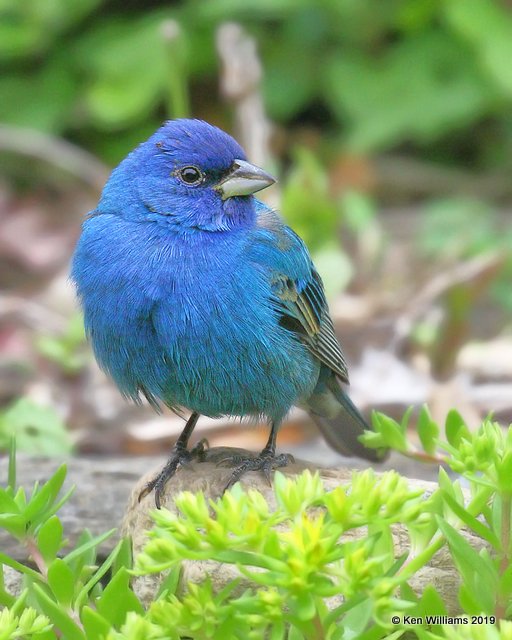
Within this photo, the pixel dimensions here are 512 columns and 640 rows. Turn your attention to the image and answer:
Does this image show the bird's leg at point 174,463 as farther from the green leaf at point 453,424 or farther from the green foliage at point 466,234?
the green foliage at point 466,234

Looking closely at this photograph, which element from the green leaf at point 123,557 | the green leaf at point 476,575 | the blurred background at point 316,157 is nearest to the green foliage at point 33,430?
the blurred background at point 316,157

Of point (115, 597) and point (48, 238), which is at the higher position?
point (48, 238)

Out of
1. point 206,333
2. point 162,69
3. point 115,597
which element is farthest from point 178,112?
point 115,597

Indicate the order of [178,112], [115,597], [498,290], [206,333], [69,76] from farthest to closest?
[69,76], [498,290], [178,112], [206,333], [115,597]

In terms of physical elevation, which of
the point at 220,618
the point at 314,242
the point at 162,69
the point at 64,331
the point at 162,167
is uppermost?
the point at 162,69

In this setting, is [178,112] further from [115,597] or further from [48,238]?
[115,597]

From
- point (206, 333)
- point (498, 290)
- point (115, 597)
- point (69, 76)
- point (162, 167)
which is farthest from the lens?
point (69, 76)

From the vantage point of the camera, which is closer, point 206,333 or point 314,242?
point 206,333
